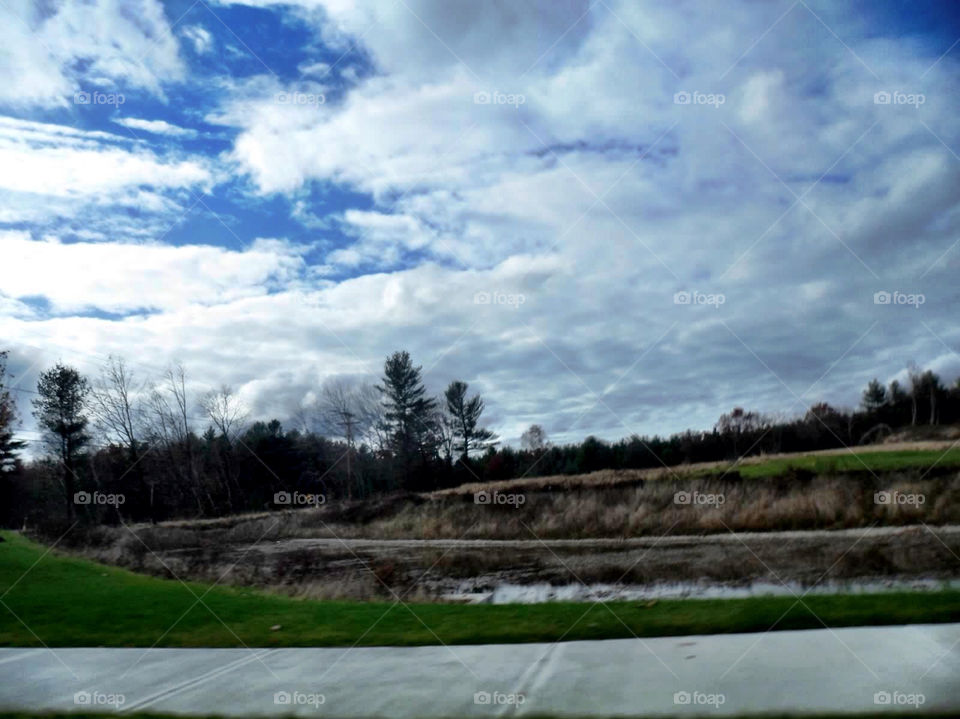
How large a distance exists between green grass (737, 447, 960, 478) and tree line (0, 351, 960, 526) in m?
0.44

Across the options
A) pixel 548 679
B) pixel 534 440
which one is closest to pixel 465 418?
pixel 534 440

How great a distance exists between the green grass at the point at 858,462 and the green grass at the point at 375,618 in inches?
428

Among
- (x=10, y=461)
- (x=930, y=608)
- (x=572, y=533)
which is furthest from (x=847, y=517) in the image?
(x=10, y=461)

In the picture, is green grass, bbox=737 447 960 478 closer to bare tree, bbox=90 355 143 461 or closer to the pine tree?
the pine tree

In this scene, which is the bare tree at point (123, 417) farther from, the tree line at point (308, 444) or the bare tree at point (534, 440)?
the bare tree at point (534, 440)

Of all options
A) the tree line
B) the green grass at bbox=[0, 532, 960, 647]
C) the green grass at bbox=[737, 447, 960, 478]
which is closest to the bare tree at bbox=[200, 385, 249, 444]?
the tree line

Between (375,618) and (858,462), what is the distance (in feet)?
46.3

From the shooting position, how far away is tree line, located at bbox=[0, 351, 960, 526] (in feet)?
59.2

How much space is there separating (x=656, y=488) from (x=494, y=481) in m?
4.25

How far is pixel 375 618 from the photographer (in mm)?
8898

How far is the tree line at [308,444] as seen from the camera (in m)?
18.0

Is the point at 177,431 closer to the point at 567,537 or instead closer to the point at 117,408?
the point at 117,408

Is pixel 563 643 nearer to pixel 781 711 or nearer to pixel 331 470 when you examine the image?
pixel 781 711

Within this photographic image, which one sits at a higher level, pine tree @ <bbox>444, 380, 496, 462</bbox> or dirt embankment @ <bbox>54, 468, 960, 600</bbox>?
pine tree @ <bbox>444, 380, 496, 462</bbox>
